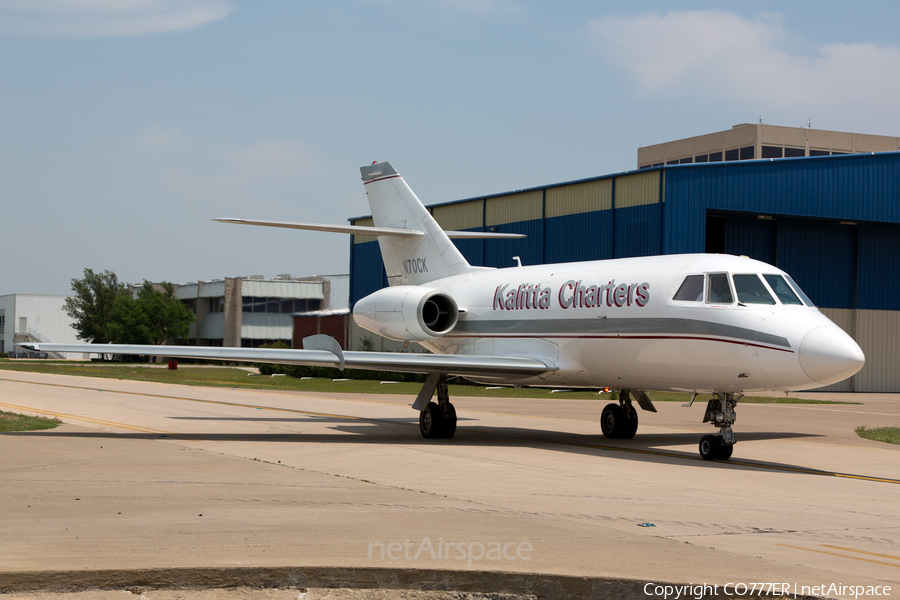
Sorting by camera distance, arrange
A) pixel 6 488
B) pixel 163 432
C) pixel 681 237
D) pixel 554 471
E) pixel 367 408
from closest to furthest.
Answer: pixel 6 488
pixel 554 471
pixel 163 432
pixel 367 408
pixel 681 237

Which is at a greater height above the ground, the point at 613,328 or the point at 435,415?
the point at 613,328

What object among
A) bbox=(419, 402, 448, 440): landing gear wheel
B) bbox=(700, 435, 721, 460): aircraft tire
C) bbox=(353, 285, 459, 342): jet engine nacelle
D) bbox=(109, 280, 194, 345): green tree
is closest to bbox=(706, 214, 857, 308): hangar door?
bbox=(353, 285, 459, 342): jet engine nacelle

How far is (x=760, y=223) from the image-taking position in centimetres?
3938

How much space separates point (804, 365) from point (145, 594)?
9.81 m

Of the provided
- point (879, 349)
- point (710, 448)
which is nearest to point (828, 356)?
point (710, 448)

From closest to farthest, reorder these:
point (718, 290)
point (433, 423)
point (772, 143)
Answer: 1. point (718, 290)
2. point (433, 423)
3. point (772, 143)

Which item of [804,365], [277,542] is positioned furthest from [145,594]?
[804,365]

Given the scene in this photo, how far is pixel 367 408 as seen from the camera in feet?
82.4

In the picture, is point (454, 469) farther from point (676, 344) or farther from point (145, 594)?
point (145, 594)

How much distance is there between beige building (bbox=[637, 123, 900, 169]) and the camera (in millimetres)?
76125

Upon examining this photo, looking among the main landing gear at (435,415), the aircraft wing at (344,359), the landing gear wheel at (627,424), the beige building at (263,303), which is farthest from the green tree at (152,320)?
the landing gear wheel at (627,424)

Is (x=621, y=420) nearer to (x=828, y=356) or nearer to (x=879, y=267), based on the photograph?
(x=828, y=356)

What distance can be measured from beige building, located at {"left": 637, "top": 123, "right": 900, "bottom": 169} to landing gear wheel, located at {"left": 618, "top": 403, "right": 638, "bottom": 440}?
59.2 meters

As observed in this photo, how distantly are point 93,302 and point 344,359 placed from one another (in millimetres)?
97025
